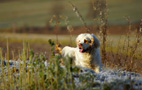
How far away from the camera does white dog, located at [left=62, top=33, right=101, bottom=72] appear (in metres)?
6.11

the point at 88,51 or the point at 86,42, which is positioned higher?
the point at 86,42

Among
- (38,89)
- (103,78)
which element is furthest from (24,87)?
(103,78)

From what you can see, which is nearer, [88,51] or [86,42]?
[86,42]

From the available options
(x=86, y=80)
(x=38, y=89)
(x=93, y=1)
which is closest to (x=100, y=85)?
(x=86, y=80)

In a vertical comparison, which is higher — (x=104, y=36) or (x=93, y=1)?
(x=93, y=1)

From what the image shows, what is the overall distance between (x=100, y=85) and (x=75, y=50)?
232 centimetres

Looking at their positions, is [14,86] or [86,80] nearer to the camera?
[86,80]

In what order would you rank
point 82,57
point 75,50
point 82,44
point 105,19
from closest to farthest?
1. point 82,44
2. point 82,57
3. point 75,50
4. point 105,19

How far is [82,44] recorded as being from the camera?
600 cm

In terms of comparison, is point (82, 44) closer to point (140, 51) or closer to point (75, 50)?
point (75, 50)

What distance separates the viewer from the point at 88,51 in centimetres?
639

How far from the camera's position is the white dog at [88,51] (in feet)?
20.0

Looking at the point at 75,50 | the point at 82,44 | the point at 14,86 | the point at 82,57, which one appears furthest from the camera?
the point at 75,50

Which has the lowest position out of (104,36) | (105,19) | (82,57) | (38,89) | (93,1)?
(38,89)
